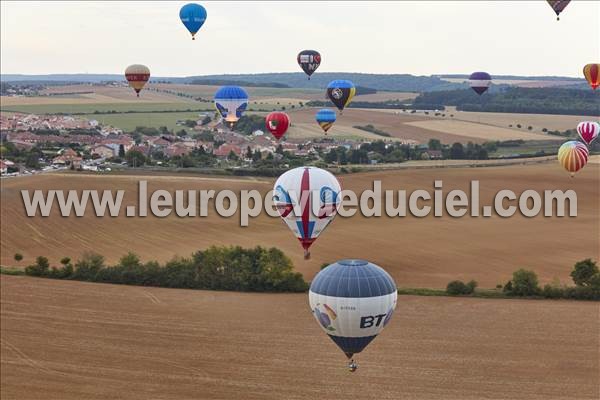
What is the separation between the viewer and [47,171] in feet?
195

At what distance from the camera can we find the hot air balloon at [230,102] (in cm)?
3934

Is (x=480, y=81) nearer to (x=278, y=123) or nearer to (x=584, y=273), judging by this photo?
(x=278, y=123)

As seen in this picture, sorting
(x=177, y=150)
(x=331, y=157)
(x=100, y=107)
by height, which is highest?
(x=100, y=107)

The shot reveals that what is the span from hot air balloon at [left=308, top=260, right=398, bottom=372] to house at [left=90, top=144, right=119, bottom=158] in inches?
2288

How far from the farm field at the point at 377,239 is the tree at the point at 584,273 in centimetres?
164

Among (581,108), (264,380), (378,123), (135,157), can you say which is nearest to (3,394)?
(264,380)

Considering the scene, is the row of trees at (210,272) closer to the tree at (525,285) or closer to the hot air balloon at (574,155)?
the tree at (525,285)

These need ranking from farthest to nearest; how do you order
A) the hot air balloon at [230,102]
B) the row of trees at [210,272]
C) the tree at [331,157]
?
the tree at [331,157] < the hot air balloon at [230,102] < the row of trees at [210,272]

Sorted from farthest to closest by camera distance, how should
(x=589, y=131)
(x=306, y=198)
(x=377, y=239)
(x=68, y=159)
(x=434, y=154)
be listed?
(x=434, y=154) → (x=68, y=159) → (x=589, y=131) → (x=377, y=239) → (x=306, y=198)

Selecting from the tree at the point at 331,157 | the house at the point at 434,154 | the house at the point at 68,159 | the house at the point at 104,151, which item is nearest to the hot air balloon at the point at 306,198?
the tree at the point at 331,157

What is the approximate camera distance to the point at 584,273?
3006 cm

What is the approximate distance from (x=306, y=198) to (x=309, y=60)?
1903cm

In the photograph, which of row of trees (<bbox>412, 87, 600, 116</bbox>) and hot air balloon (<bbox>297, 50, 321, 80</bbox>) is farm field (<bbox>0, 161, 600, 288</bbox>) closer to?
hot air balloon (<bbox>297, 50, 321, 80</bbox>)

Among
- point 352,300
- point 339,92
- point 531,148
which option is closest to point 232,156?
point 531,148
